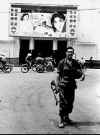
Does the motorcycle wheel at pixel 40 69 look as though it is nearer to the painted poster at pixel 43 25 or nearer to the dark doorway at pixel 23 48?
the painted poster at pixel 43 25

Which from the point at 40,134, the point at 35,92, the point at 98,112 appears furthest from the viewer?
the point at 35,92

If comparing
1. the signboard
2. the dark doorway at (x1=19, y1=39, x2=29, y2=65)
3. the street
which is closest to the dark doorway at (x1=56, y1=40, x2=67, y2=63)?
the signboard

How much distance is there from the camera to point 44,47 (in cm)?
3769

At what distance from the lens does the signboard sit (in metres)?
36.8

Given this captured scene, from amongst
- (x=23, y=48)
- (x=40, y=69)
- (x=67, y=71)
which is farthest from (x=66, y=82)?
(x=23, y=48)

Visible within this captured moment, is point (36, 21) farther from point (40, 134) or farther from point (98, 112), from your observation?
Result: point (40, 134)

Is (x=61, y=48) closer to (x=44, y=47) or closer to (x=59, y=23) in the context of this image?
(x=44, y=47)

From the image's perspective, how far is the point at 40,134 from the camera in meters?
8.80

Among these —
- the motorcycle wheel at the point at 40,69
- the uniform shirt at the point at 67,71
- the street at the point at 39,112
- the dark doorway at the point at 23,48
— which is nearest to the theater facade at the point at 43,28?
the dark doorway at the point at 23,48

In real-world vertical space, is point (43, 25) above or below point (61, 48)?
above

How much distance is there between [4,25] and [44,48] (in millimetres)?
3971

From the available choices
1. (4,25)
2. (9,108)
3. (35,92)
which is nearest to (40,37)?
(4,25)

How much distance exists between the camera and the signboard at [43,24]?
3678 cm

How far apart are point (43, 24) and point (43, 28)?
343mm
